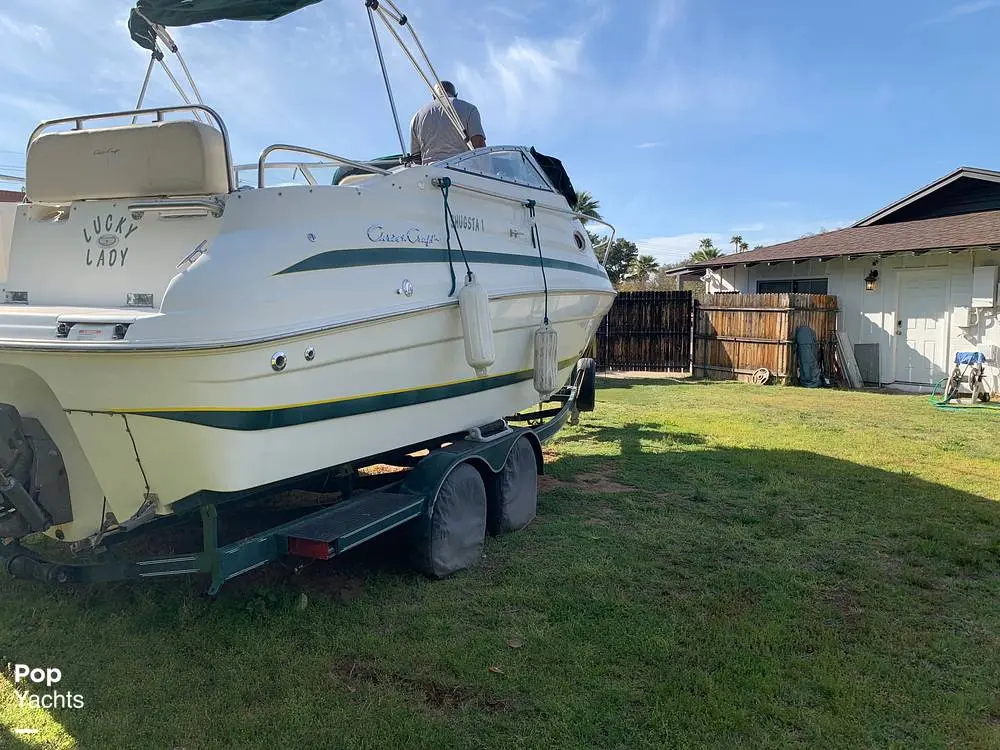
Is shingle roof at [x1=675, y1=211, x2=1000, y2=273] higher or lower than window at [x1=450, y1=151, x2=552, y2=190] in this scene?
higher

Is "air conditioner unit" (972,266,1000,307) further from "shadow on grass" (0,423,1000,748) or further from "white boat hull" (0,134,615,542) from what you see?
"white boat hull" (0,134,615,542)

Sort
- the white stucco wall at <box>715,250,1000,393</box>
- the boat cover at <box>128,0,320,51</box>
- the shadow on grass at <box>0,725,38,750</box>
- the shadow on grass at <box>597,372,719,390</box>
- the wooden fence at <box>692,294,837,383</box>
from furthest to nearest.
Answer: the shadow on grass at <box>597,372,719,390</box>
the wooden fence at <box>692,294,837,383</box>
the white stucco wall at <box>715,250,1000,393</box>
the boat cover at <box>128,0,320,51</box>
the shadow on grass at <box>0,725,38,750</box>

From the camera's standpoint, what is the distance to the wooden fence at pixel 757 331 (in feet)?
45.5

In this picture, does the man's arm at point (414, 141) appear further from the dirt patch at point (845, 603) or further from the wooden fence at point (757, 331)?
the wooden fence at point (757, 331)

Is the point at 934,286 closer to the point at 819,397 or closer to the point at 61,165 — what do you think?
the point at 819,397

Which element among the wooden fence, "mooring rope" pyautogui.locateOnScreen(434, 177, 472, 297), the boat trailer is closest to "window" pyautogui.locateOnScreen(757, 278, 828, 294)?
the wooden fence

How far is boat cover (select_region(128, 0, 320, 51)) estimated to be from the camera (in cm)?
454

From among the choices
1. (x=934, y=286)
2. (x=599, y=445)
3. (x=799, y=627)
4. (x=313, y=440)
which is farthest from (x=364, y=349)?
(x=934, y=286)

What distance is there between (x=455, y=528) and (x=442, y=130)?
10.1 ft

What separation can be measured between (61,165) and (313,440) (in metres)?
1.98

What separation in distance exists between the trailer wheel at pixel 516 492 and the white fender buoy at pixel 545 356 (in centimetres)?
46

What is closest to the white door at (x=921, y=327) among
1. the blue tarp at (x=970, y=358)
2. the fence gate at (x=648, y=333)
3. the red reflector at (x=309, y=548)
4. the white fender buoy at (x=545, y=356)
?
the blue tarp at (x=970, y=358)

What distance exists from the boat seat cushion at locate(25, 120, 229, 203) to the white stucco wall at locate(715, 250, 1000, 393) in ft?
42.4

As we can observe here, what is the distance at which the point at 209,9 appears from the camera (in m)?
4.70
